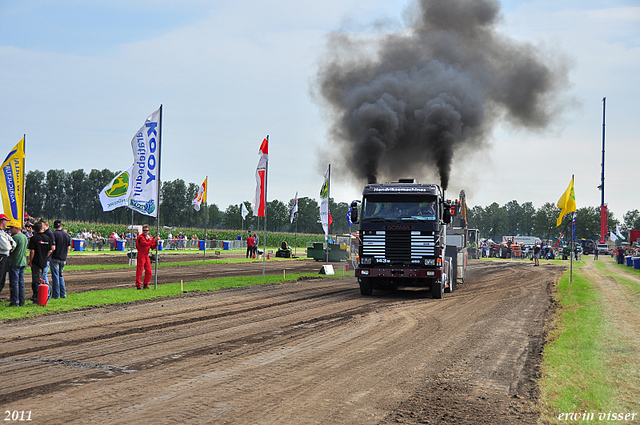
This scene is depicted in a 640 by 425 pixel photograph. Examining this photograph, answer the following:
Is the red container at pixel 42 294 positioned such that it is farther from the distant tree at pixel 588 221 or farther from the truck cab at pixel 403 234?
the distant tree at pixel 588 221

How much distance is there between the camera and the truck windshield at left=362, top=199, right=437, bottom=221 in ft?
51.1

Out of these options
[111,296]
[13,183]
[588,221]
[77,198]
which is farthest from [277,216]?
[111,296]

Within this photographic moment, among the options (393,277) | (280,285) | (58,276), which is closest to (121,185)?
(280,285)

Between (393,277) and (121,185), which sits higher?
(121,185)

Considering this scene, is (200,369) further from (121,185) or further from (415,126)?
(415,126)

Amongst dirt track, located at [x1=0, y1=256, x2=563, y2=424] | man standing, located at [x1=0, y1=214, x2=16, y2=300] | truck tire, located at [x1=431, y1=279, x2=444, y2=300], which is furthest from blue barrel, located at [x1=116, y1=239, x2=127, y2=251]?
truck tire, located at [x1=431, y1=279, x2=444, y2=300]

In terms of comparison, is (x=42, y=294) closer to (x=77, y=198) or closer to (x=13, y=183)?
(x=13, y=183)

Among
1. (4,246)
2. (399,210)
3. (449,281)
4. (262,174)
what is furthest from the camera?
(262,174)

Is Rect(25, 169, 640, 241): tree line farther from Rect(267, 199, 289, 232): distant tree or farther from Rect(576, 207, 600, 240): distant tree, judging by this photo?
Rect(576, 207, 600, 240): distant tree

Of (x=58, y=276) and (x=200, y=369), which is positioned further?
(x=58, y=276)

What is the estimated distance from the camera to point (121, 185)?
24.0 meters

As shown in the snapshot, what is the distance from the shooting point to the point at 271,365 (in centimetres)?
709

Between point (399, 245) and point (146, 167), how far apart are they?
25.6 feet

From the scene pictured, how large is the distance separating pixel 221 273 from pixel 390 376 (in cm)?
1844
